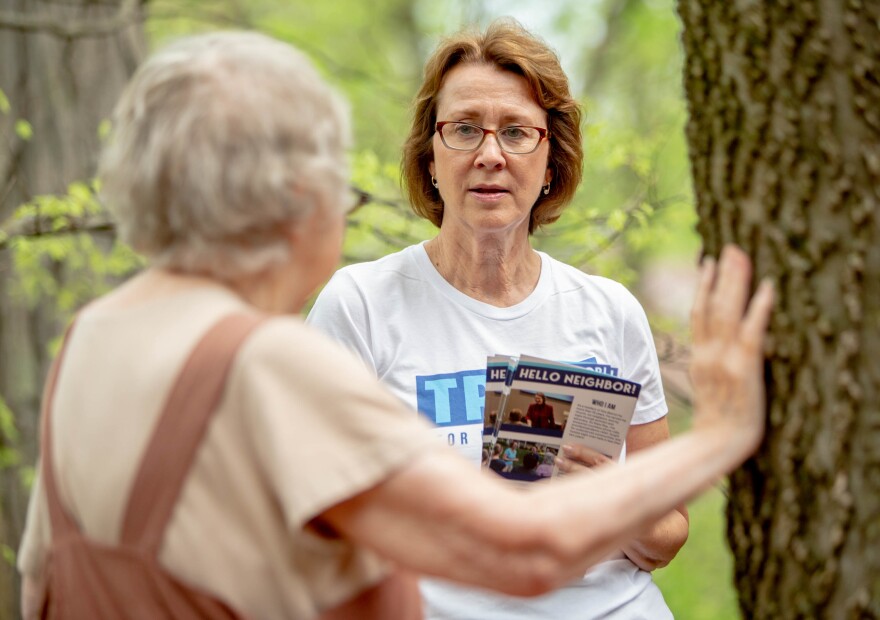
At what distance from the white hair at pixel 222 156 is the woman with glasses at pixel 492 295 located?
4.09ft

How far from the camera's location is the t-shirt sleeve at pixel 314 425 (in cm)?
144

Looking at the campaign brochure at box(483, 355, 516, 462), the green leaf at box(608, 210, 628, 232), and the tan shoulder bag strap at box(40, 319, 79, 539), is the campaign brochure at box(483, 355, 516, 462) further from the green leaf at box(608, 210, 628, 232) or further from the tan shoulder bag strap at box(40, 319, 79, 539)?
the green leaf at box(608, 210, 628, 232)

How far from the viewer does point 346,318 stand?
9.48ft

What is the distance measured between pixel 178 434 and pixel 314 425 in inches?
8.3

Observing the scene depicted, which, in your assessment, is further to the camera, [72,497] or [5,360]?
[5,360]

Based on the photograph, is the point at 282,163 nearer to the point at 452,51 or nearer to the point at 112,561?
the point at 112,561

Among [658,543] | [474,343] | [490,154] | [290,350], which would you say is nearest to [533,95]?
[490,154]

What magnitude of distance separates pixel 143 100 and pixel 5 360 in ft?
16.3

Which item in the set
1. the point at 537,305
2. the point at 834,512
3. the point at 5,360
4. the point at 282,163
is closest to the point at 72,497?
the point at 282,163

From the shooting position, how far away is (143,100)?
5.42 ft

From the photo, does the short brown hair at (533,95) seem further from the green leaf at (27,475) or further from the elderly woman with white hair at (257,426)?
the green leaf at (27,475)

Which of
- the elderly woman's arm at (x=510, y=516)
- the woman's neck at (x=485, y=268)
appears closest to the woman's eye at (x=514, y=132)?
the woman's neck at (x=485, y=268)

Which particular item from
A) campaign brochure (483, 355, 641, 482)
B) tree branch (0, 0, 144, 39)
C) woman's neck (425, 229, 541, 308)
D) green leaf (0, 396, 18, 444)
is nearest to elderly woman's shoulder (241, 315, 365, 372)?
campaign brochure (483, 355, 641, 482)

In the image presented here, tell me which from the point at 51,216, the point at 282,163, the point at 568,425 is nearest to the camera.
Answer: the point at 282,163
